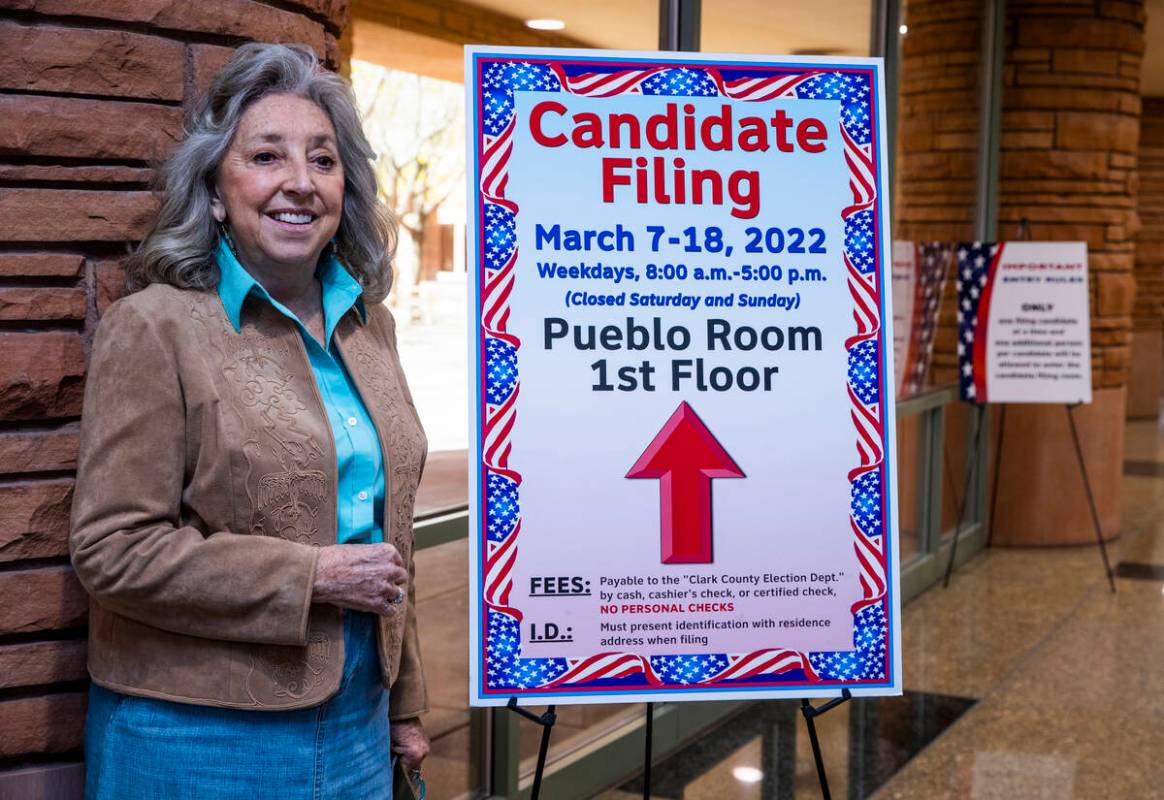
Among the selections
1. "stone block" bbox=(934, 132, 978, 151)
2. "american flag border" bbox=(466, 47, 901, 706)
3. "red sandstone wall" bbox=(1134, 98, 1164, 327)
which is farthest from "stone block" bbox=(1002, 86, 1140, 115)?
"red sandstone wall" bbox=(1134, 98, 1164, 327)

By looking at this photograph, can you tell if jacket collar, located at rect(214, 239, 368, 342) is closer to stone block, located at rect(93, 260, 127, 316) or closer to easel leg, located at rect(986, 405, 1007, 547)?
stone block, located at rect(93, 260, 127, 316)

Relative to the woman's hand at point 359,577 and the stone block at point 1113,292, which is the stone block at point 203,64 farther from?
the stone block at point 1113,292

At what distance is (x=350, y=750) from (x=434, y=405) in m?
1.32

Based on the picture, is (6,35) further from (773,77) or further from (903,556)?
(903,556)

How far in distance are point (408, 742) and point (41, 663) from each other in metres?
0.51

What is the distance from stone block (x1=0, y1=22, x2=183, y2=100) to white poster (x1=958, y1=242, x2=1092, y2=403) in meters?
4.79

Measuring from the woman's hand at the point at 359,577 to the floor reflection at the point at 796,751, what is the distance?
2.08m

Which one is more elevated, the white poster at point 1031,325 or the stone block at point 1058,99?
the stone block at point 1058,99

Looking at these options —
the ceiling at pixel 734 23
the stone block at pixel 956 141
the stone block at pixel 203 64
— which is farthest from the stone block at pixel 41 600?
the stone block at pixel 956 141

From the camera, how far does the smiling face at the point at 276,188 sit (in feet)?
5.52

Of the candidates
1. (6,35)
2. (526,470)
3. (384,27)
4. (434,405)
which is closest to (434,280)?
(434,405)

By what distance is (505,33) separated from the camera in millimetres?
3193

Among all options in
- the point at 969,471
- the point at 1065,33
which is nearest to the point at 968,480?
the point at 969,471

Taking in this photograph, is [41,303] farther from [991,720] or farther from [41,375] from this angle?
[991,720]
